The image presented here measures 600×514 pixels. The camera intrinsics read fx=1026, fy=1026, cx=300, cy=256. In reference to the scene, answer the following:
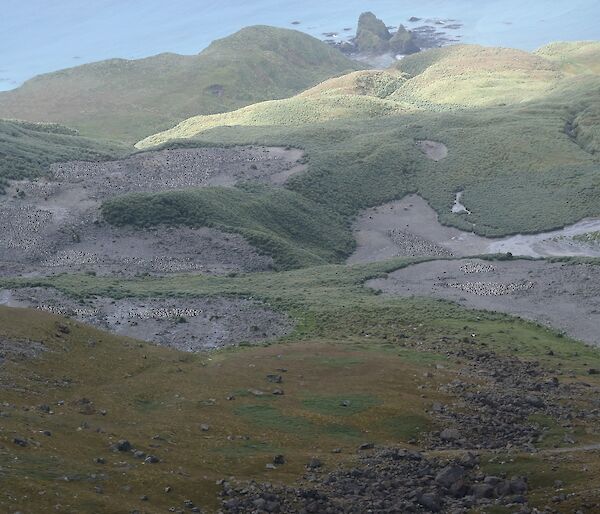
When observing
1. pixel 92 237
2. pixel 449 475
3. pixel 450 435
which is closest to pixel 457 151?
pixel 92 237

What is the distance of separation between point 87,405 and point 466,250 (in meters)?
71.6

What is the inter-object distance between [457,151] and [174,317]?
79.7 m

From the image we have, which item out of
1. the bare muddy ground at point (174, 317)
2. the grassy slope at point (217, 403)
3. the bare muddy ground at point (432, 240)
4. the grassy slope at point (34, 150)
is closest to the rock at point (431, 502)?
the grassy slope at point (217, 403)

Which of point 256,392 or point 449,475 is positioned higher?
point 256,392

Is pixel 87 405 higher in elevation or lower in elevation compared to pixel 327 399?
higher

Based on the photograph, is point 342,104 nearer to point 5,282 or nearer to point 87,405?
point 5,282

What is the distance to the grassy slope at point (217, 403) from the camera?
32.7 m

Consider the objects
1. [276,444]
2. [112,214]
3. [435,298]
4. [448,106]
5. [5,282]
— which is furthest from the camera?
[448,106]

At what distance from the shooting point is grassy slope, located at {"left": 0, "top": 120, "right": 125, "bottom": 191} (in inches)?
4245

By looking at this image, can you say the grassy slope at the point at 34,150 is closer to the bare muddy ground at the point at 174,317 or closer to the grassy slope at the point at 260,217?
the grassy slope at the point at 260,217

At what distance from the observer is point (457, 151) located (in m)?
138

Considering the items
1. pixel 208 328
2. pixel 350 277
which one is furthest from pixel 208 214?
pixel 208 328

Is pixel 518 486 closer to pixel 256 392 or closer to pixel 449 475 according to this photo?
pixel 449 475

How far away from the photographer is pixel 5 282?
7031 centimetres
